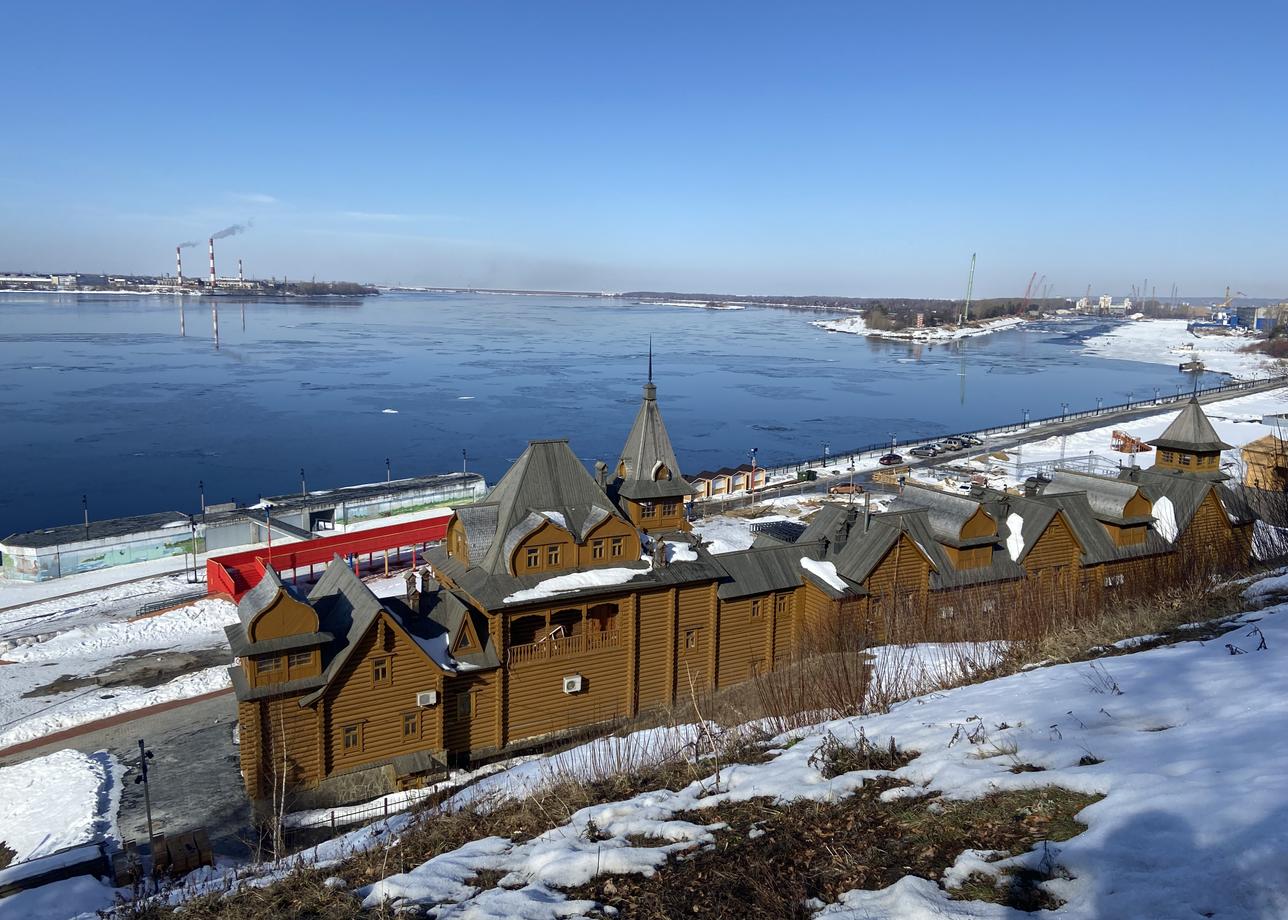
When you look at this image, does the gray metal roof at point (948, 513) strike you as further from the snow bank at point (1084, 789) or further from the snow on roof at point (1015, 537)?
the snow bank at point (1084, 789)

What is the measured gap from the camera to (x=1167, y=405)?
7619 centimetres

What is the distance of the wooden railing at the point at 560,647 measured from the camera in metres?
17.3

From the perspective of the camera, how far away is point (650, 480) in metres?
21.0

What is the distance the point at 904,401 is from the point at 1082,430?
79.2 feet

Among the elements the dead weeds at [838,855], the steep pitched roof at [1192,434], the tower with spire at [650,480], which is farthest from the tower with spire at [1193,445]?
the dead weeds at [838,855]

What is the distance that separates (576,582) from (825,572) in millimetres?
5947

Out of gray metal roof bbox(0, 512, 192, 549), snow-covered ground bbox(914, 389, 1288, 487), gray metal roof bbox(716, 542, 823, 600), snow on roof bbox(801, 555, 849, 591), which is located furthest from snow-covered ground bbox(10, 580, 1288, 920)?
snow-covered ground bbox(914, 389, 1288, 487)

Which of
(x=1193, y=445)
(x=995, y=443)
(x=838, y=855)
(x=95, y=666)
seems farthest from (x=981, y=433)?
(x=838, y=855)

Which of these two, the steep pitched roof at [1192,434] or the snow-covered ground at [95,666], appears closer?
the snow-covered ground at [95,666]

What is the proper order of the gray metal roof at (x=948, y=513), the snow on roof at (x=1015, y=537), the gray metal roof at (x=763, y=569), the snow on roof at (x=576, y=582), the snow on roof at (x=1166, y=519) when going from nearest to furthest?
1. the snow on roof at (x=576, y=582)
2. the gray metal roof at (x=763, y=569)
3. the gray metal roof at (x=948, y=513)
4. the snow on roof at (x=1015, y=537)
5. the snow on roof at (x=1166, y=519)

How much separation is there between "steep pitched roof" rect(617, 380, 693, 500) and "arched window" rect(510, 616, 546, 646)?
427 cm

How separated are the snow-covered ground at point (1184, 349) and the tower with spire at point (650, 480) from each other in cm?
10871

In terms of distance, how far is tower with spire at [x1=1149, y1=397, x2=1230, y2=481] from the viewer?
25828 mm

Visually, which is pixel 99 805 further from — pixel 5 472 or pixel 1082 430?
pixel 1082 430
